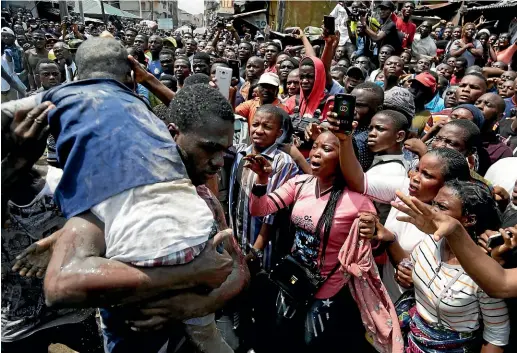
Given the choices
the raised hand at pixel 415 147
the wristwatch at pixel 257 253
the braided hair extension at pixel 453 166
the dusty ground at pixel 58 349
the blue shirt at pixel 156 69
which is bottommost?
the dusty ground at pixel 58 349

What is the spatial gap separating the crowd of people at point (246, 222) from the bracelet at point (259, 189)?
4 centimetres

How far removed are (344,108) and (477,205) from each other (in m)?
0.87

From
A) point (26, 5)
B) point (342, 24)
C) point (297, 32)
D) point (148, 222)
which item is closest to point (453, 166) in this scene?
point (148, 222)

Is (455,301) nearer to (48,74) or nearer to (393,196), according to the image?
(393,196)

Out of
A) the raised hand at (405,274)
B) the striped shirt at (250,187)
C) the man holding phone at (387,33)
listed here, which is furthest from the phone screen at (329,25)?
the man holding phone at (387,33)

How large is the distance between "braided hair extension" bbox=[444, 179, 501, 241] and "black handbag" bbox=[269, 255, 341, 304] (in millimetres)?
857

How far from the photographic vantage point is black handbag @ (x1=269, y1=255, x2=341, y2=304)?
8.69ft

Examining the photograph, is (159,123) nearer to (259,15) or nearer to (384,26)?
(384,26)

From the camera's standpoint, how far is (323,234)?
261cm

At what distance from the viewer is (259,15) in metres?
16.8

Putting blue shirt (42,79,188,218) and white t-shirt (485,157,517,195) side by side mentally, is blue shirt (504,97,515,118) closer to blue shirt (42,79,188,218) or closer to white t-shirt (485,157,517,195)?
white t-shirt (485,157,517,195)

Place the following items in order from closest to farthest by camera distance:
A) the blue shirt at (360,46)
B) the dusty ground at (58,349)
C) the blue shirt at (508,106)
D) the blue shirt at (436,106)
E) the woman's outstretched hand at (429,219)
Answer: the woman's outstretched hand at (429,219), the dusty ground at (58,349), the blue shirt at (508,106), the blue shirt at (436,106), the blue shirt at (360,46)

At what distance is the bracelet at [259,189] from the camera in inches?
111

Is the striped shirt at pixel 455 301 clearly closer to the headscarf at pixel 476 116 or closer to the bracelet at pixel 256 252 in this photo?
the bracelet at pixel 256 252
